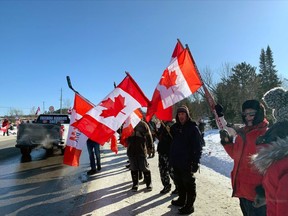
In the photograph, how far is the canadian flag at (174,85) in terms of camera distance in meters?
5.58

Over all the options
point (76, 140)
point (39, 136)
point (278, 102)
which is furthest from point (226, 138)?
point (39, 136)

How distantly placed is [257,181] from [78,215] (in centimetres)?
340

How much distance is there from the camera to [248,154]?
3.42 metres

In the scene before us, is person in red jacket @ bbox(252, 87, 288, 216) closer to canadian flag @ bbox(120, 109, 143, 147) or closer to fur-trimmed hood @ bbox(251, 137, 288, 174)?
fur-trimmed hood @ bbox(251, 137, 288, 174)

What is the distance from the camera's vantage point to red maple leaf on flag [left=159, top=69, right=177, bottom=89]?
18.7 ft

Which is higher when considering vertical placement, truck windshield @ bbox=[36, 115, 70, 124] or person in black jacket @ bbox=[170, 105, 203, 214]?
truck windshield @ bbox=[36, 115, 70, 124]

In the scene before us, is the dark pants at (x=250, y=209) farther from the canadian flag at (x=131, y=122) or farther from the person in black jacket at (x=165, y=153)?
the canadian flag at (x=131, y=122)

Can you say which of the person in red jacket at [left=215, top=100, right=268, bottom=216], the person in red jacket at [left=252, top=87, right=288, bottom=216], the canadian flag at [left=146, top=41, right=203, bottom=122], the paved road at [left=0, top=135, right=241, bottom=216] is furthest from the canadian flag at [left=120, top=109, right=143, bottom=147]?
the person in red jacket at [left=252, top=87, right=288, bottom=216]

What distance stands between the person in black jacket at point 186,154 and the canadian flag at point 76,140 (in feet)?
9.39

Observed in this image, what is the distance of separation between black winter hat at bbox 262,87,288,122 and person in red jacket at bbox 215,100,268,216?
1.02 metres

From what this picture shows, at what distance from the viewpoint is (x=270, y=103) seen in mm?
2475

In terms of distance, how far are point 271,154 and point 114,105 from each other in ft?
15.2

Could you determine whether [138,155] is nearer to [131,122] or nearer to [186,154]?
[131,122]

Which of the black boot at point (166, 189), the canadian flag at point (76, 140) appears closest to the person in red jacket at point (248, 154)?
the black boot at point (166, 189)
